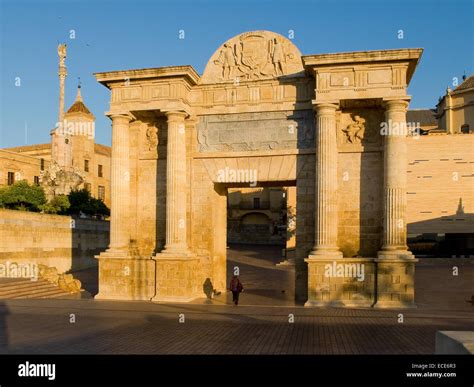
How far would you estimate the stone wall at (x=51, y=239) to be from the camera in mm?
28272

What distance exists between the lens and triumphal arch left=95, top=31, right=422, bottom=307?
16.9 m

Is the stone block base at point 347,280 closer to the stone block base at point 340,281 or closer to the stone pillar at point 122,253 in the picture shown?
the stone block base at point 340,281

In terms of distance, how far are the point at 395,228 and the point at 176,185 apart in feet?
Result: 26.0

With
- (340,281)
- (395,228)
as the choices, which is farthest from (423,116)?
(340,281)

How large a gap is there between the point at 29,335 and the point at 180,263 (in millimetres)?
6987

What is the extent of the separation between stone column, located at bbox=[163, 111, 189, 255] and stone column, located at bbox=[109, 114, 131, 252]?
1.84 m

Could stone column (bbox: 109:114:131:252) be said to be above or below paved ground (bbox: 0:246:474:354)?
above

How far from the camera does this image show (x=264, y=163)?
18.8 metres

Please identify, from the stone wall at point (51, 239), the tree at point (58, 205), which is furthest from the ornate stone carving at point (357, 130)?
the tree at point (58, 205)

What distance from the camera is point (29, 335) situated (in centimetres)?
1188

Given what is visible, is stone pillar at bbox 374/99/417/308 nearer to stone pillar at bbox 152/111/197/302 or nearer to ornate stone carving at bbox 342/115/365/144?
ornate stone carving at bbox 342/115/365/144

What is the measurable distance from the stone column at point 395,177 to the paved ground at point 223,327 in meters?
2.58

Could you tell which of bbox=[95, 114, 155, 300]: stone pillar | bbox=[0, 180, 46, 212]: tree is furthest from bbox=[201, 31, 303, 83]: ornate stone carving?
bbox=[0, 180, 46, 212]: tree
